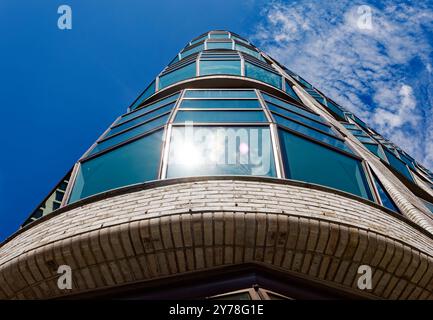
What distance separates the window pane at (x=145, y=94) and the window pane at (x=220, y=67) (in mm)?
1388

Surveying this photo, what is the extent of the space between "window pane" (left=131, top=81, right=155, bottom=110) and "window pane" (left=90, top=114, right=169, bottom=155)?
444cm

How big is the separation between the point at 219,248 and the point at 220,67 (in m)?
8.88

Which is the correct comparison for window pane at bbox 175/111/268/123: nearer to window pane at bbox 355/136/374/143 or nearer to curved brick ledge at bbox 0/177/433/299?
curved brick ledge at bbox 0/177/433/299

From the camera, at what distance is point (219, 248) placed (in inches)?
212

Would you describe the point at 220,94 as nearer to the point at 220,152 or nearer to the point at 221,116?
the point at 221,116

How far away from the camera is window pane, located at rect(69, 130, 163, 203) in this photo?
23.9 ft

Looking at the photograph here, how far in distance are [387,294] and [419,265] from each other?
0.43m

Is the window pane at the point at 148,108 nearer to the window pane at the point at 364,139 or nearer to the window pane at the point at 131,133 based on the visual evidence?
the window pane at the point at 131,133

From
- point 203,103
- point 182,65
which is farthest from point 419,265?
point 182,65

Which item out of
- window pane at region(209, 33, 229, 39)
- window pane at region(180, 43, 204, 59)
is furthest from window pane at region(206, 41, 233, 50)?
window pane at region(209, 33, 229, 39)

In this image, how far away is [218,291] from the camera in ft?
16.9

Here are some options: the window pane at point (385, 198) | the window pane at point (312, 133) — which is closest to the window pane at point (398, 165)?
the window pane at point (312, 133)

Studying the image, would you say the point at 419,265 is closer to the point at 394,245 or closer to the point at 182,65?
the point at 394,245
